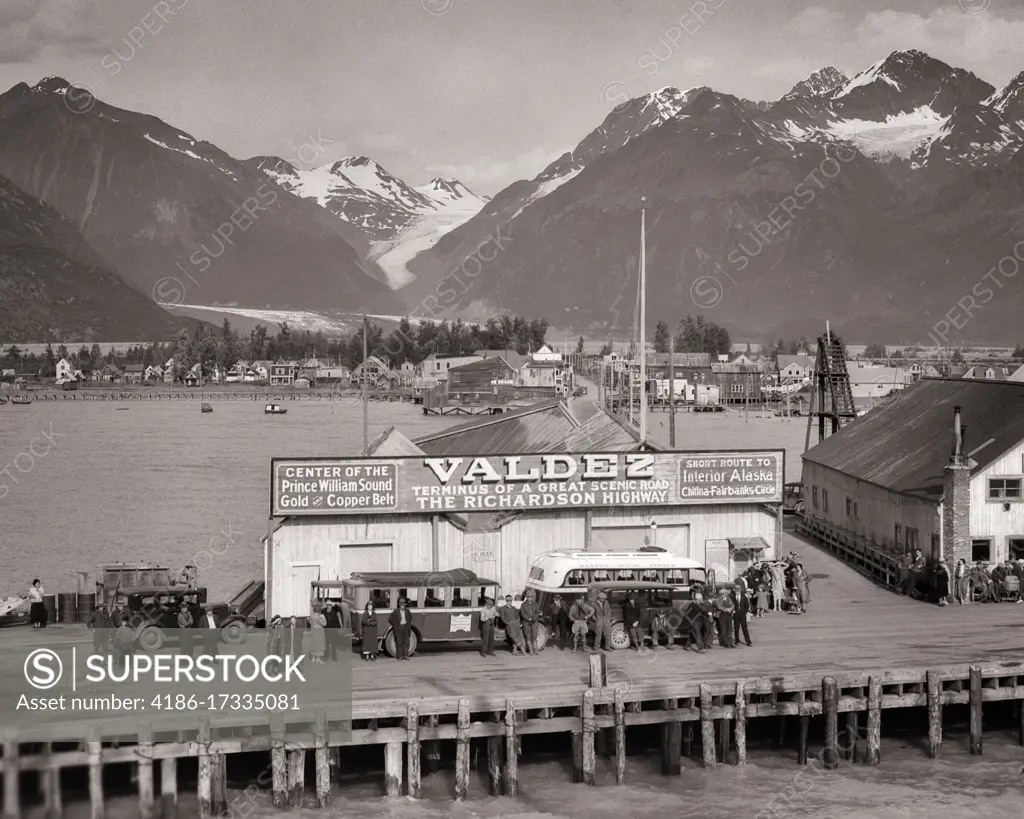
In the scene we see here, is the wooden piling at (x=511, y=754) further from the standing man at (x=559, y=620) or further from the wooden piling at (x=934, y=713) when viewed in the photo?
the wooden piling at (x=934, y=713)

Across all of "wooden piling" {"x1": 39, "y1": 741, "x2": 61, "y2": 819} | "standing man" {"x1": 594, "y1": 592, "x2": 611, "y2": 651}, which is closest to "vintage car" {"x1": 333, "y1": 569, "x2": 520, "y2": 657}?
"standing man" {"x1": 594, "y1": 592, "x2": 611, "y2": 651}

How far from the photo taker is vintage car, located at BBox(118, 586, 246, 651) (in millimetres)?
31016

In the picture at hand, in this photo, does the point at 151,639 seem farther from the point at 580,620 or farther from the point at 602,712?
the point at 602,712

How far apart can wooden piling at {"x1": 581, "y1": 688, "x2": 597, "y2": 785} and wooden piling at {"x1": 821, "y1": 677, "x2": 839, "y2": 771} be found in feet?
17.1

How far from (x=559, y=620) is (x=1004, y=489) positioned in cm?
1687

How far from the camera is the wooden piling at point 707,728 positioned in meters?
28.7

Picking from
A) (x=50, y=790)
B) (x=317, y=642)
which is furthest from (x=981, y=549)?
(x=50, y=790)

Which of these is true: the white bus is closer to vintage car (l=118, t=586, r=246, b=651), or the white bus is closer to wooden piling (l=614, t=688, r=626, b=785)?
wooden piling (l=614, t=688, r=626, b=785)

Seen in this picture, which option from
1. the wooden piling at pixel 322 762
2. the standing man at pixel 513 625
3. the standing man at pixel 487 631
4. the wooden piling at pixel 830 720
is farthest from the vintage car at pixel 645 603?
the wooden piling at pixel 322 762

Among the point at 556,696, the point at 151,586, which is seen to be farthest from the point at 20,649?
the point at 556,696

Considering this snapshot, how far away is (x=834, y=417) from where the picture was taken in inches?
3002

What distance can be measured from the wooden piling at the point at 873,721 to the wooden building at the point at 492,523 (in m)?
9.69

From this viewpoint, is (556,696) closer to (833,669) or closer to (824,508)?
(833,669)

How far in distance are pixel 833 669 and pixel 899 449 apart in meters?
22.2
